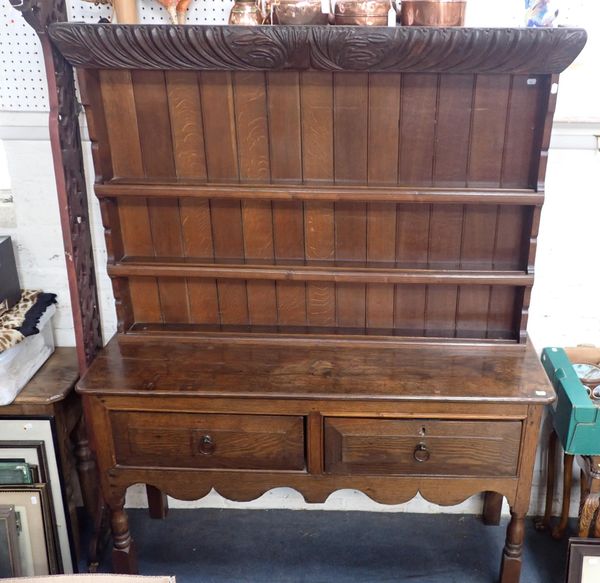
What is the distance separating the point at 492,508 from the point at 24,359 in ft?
5.61

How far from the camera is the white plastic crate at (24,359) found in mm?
1987

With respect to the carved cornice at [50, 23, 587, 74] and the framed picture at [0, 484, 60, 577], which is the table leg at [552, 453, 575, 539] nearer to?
the carved cornice at [50, 23, 587, 74]

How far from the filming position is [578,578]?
6.70 ft

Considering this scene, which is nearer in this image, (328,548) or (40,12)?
(40,12)

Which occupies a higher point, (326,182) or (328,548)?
(326,182)

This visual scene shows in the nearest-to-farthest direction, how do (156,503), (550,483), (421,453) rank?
1. (421,453)
2. (550,483)
3. (156,503)

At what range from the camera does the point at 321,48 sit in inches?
66.8

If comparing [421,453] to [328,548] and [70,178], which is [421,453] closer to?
[328,548]

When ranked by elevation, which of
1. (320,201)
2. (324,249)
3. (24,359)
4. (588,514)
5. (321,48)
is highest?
(321,48)

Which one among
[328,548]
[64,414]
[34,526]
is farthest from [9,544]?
[328,548]

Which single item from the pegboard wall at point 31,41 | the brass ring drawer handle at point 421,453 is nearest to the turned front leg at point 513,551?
the brass ring drawer handle at point 421,453

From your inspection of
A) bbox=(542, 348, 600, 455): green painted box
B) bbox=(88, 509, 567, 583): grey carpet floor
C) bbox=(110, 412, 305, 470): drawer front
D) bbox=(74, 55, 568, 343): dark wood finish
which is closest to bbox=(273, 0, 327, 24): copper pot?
bbox=(74, 55, 568, 343): dark wood finish

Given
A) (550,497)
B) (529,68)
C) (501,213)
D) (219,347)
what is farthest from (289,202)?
(550,497)

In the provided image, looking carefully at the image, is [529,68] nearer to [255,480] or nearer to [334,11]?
[334,11]
